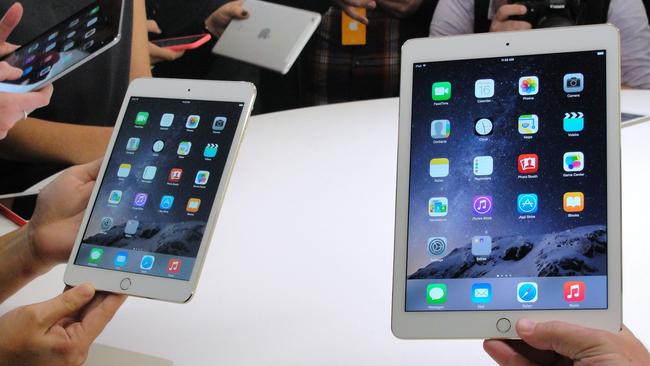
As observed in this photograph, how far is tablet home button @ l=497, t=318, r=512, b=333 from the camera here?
0.81 meters

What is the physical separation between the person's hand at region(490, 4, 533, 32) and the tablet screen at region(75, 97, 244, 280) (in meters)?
1.33

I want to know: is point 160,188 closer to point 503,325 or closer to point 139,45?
point 503,325

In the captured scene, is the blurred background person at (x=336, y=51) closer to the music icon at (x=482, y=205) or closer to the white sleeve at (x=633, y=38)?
the white sleeve at (x=633, y=38)

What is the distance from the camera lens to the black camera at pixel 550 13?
2.07m

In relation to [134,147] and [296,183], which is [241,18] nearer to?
[296,183]

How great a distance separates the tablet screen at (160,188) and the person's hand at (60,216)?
55 mm

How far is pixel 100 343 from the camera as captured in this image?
1010mm

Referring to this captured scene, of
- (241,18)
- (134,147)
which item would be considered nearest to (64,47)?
(134,147)

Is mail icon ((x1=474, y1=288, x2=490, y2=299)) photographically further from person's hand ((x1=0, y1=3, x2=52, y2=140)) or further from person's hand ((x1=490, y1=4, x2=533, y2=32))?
person's hand ((x1=490, y1=4, x2=533, y2=32))

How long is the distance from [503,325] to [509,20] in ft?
5.09

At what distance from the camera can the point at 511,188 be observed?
0.86 m

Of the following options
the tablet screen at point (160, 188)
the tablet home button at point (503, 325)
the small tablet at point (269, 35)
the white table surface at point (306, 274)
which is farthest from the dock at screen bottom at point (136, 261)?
the small tablet at point (269, 35)

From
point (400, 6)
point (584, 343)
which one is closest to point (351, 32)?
point (400, 6)

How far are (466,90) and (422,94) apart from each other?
0.17 feet
